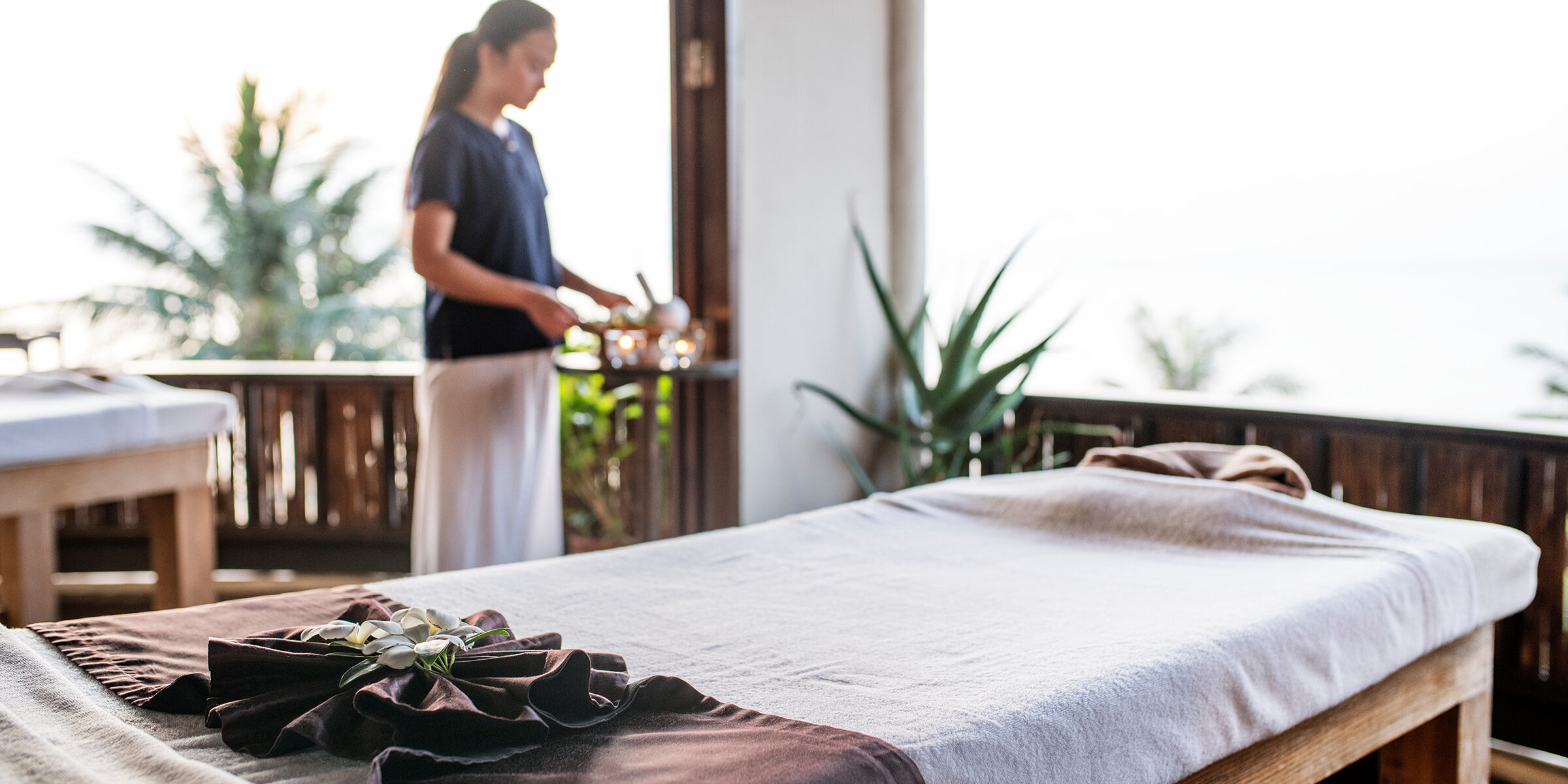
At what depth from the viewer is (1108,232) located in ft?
12.1

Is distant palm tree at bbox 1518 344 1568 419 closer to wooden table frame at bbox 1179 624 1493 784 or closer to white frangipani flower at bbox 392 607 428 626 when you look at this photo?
wooden table frame at bbox 1179 624 1493 784

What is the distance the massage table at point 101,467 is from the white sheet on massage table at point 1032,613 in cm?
134

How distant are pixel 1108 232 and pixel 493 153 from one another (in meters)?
2.18

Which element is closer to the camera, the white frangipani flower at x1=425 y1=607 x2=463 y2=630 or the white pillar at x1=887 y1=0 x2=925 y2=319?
the white frangipani flower at x1=425 y1=607 x2=463 y2=630

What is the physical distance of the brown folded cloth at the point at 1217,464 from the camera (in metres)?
1.84

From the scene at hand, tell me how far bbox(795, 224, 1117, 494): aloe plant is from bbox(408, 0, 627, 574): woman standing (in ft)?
3.09

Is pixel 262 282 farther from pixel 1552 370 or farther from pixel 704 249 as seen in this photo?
pixel 1552 370

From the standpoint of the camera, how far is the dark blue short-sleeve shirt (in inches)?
82.7

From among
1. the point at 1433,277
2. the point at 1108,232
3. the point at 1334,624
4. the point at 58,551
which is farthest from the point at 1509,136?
the point at 1433,277

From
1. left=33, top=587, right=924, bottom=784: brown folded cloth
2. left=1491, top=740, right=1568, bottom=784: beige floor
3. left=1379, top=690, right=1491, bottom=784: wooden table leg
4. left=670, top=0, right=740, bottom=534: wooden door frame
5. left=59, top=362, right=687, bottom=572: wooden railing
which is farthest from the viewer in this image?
left=59, top=362, right=687, bottom=572: wooden railing

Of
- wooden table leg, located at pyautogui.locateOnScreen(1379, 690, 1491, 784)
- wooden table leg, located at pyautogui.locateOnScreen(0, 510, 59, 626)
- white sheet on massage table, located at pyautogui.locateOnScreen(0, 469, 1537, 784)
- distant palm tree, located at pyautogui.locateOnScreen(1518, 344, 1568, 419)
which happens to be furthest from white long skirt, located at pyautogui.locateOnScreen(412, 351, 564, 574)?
distant palm tree, located at pyautogui.locateOnScreen(1518, 344, 1568, 419)

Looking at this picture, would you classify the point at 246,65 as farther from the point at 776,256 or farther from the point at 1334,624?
the point at 1334,624

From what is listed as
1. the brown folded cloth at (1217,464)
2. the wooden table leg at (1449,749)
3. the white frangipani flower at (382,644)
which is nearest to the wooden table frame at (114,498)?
the white frangipani flower at (382,644)

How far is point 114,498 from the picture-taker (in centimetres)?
264
